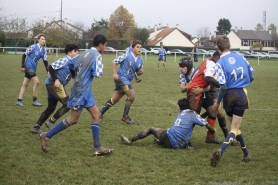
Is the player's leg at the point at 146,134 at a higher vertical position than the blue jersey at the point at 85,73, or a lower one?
lower

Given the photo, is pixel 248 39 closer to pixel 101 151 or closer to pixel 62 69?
pixel 62 69

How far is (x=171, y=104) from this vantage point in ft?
42.7

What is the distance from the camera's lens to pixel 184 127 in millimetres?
7180

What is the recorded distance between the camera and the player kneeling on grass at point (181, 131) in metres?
7.17

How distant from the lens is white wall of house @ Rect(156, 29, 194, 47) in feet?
300

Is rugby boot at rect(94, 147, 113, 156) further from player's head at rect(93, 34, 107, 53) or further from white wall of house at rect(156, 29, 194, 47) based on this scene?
white wall of house at rect(156, 29, 194, 47)

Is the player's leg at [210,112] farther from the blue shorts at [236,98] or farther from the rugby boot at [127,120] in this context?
the rugby boot at [127,120]

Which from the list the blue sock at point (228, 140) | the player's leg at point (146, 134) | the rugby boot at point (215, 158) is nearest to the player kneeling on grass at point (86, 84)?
the player's leg at point (146, 134)

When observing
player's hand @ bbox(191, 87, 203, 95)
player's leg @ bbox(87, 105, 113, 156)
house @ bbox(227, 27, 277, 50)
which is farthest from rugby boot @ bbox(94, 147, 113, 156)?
house @ bbox(227, 27, 277, 50)

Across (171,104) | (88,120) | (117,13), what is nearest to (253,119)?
(171,104)

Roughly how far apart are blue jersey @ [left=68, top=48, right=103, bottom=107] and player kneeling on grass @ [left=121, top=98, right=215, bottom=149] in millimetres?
1409

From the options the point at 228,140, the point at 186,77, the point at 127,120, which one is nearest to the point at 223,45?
the point at 186,77

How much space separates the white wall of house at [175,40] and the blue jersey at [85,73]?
85244 millimetres

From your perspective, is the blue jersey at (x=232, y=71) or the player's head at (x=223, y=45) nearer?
the blue jersey at (x=232, y=71)
